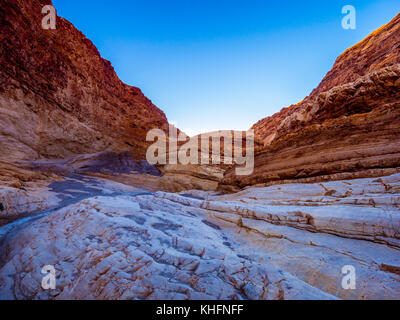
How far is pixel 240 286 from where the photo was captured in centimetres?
218

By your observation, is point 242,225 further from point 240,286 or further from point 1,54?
point 1,54

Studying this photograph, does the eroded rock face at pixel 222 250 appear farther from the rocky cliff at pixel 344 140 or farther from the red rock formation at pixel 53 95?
the red rock formation at pixel 53 95

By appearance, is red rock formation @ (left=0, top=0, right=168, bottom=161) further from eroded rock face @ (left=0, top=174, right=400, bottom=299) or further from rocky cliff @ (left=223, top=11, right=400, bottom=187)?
rocky cliff @ (left=223, top=11, right=400, bottom=187)

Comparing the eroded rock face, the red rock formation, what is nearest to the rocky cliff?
the eroded rock face

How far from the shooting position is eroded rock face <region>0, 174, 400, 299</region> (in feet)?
7.17

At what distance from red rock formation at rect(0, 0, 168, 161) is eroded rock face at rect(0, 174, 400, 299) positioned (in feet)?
36.9

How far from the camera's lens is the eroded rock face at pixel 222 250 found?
219cm

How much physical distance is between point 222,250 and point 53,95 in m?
21.4

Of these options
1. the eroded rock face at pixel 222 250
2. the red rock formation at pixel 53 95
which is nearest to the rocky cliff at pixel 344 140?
the eroded rock face at pixel 222 250

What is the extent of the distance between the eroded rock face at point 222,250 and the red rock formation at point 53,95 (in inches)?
443

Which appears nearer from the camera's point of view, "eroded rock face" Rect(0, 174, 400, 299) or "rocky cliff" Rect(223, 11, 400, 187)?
"eroded rock face" Rect(0, 174, 400, 299)

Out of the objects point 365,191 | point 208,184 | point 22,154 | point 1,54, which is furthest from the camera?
point 208,184

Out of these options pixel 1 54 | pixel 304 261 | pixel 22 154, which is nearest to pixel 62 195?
pixel 22 154
